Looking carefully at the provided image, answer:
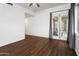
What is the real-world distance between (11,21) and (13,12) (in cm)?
61

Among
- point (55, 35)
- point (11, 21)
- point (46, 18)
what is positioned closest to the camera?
point (11, 21)

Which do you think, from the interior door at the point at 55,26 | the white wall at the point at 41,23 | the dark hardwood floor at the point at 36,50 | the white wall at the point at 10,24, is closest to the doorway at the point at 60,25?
the interior door at the point at 55,26

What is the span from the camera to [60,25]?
17.5ft

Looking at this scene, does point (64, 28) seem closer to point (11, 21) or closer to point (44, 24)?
point (44, 24)

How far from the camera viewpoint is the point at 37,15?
6738 mm

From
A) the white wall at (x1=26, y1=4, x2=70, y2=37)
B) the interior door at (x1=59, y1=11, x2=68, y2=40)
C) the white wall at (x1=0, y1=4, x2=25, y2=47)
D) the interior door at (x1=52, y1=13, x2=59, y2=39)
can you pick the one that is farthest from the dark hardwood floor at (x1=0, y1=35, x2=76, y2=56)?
the white wall at (x1=26, y1=4, x2=70, y2=37)

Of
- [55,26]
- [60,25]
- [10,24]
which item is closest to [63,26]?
[60,25]

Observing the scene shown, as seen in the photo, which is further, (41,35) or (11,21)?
(41,35)

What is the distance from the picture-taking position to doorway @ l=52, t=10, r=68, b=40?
5.08 meters

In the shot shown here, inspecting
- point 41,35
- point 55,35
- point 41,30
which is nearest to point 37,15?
point 41,30

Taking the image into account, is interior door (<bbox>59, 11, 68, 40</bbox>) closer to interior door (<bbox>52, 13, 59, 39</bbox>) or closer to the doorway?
the doorway

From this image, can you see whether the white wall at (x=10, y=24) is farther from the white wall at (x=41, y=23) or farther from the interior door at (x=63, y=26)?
the interior door at (x=63, y=26)

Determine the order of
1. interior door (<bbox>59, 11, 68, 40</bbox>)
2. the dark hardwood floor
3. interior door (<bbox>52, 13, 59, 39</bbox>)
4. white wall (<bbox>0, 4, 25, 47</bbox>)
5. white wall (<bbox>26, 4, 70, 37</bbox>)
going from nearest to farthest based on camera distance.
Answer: the dark hardwood floor → white wall (<bbox>0, 4, 25, 47</bbox>) → interior door (<bbox>59, 11, 68, 40</bbox>) → interior door (<bbox>52, 13, 59, 39</bbox>) → white wall (<bbox>26, 4, 70, 37</bbox>)

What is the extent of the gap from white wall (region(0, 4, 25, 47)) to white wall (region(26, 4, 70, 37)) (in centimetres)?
205
